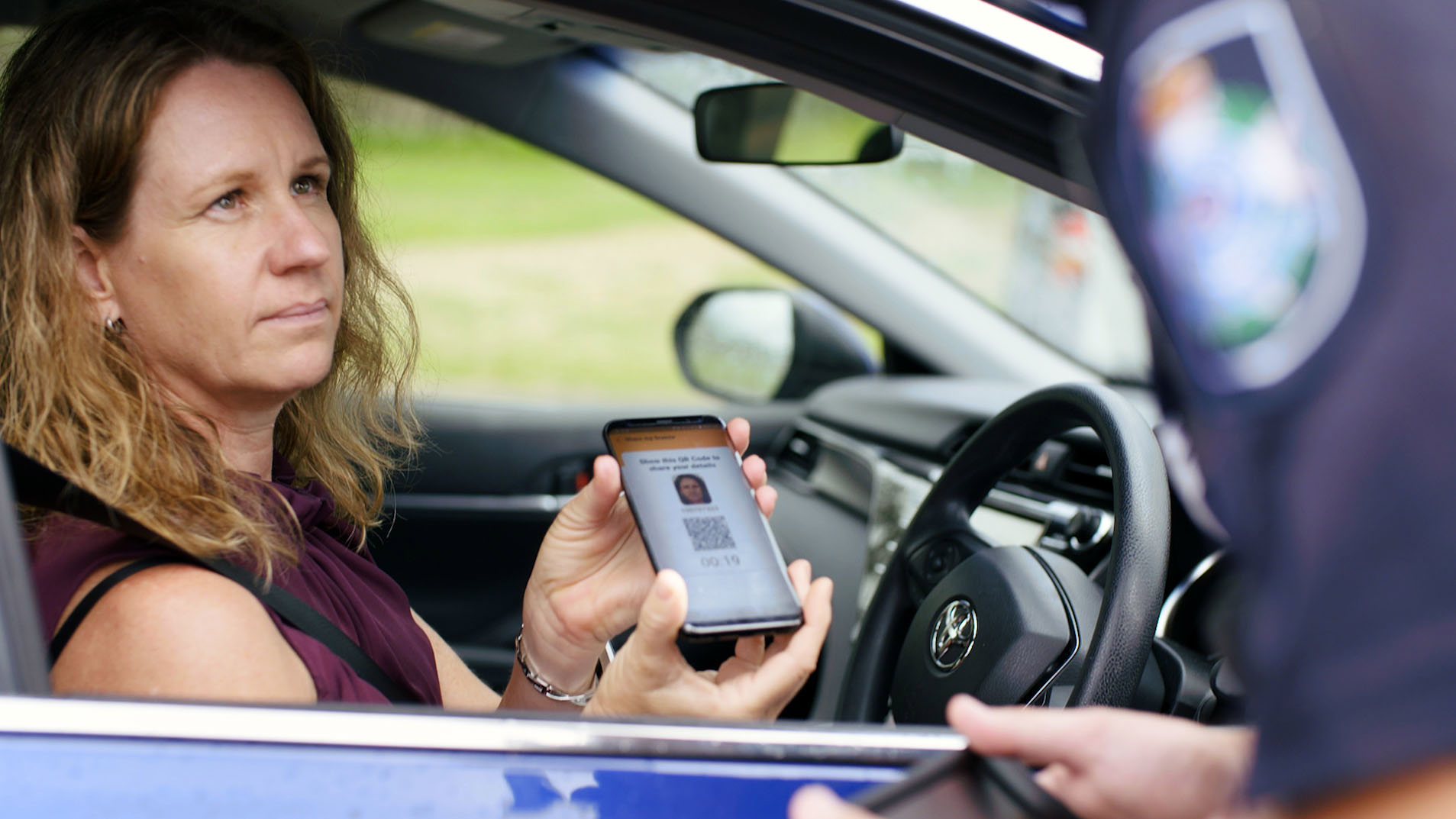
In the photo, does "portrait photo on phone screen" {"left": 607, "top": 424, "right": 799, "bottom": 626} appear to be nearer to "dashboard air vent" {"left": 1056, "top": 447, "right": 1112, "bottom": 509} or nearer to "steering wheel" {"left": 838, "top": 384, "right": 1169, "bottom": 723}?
"steering wheel" {"left": 838, "top": 384, "right": 1169, "bottom": 723}

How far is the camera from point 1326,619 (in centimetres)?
53

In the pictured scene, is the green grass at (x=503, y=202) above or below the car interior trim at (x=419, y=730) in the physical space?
below

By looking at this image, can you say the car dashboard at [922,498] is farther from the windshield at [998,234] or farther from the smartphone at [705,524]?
the smartphone at [705,524]

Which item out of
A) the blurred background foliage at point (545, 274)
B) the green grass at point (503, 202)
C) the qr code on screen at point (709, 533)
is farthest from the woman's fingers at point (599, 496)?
the green grass at point (503, 202)

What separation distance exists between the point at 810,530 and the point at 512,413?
2.96ft

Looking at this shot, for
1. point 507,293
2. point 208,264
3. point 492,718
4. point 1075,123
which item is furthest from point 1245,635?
point 507,293

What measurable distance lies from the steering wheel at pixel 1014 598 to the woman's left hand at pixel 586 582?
0.34 m

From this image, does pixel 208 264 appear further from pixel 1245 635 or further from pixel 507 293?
pixel 507 293

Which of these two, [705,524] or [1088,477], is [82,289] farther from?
[1088,477]

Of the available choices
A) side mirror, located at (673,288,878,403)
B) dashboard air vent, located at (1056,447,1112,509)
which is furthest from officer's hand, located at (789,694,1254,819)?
side mirror, located at (673,288,878,403)

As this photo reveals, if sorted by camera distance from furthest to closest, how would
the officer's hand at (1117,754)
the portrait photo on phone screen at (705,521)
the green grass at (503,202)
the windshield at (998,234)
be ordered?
the green grass at (503,202), the windshield at (998,234), the portrait photo on phone screen at (705,521), the officer's hand at (1117,754)

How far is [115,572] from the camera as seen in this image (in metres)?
1.26

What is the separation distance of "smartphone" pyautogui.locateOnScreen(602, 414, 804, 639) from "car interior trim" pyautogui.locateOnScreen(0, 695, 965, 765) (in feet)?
0.89

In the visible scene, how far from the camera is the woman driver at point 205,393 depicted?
4.15 ft
